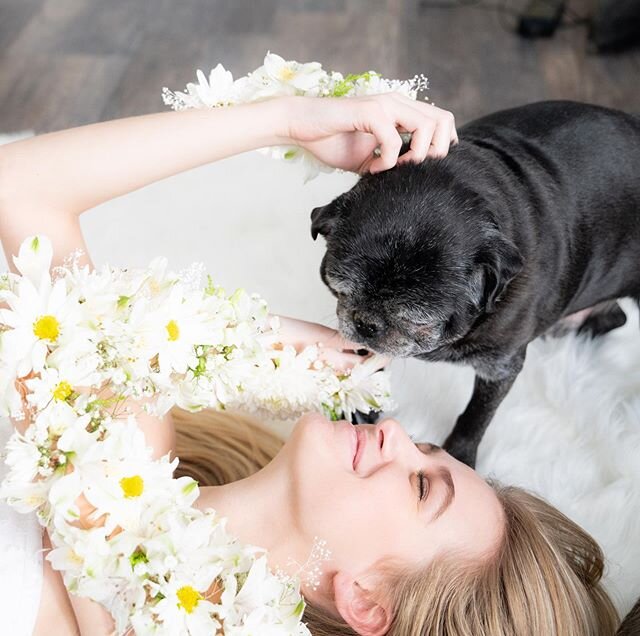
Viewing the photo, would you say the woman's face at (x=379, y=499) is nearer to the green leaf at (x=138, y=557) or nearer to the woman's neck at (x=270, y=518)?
the woman's neck at (x=270, y=518)

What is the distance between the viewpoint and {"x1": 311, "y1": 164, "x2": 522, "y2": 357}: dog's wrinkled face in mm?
1099

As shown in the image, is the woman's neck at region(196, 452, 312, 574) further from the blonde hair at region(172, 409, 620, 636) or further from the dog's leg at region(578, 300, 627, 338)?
the dog's leg at region(578, 300, 627, 338)

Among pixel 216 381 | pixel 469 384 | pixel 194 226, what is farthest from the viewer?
pixel 194 226

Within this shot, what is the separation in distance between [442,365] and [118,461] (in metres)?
0.91

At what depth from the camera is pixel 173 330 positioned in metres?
0.88

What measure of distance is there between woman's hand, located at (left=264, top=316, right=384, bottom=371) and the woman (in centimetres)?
22

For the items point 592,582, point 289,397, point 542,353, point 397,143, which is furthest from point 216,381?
point 542,353

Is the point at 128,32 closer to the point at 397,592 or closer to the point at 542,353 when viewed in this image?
the point at 542,353

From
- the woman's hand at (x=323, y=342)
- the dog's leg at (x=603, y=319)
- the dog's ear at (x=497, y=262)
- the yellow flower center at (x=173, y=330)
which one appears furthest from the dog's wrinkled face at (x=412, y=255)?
the dog's leg at (x=603, y=319)

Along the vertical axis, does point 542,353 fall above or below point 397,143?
below

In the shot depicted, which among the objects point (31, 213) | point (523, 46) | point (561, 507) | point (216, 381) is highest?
point (31, 213)

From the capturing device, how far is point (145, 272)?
0.91 metres

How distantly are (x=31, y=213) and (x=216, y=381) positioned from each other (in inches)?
15.0

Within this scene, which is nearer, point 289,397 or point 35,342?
point 35,342
